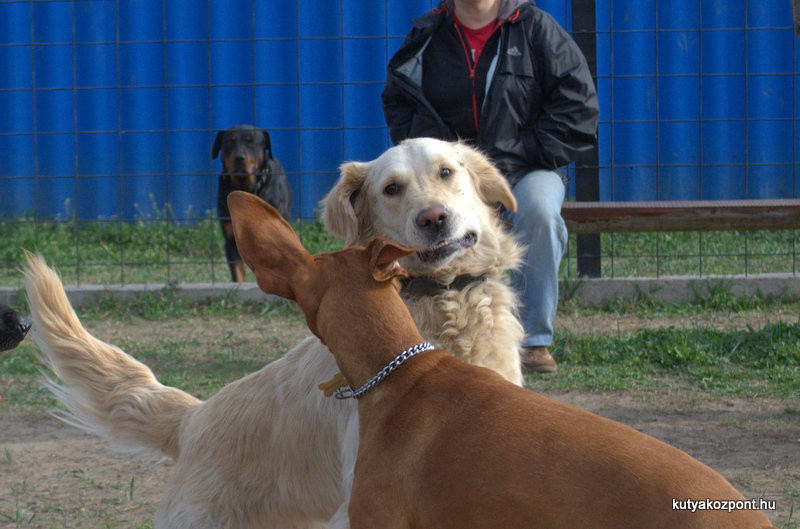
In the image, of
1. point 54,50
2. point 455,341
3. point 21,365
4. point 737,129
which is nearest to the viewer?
point 455,341

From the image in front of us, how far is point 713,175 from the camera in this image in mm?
7117

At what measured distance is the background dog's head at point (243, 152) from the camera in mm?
6844

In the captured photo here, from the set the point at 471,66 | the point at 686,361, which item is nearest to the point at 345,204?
the point at 471,66

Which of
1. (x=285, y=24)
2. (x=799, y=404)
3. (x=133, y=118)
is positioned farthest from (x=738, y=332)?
(x=133, y=118)

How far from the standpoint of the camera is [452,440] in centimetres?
154

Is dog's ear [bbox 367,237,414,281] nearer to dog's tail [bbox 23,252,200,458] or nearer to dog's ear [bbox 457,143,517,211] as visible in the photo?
dog's tail [bbox 23,252,200,458]

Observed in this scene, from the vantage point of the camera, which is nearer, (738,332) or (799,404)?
(799,404)

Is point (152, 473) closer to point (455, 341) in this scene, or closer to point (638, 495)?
point (455, 341)

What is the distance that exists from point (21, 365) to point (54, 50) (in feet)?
15.0

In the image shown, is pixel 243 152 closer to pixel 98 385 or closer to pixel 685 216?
pixel 685 216

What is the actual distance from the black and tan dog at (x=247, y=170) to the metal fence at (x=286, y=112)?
20 cm

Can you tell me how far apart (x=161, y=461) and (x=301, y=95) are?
5312mm

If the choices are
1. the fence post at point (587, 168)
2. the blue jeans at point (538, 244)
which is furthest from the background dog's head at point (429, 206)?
the fence post at point (587, 168)

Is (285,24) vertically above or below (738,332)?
above
